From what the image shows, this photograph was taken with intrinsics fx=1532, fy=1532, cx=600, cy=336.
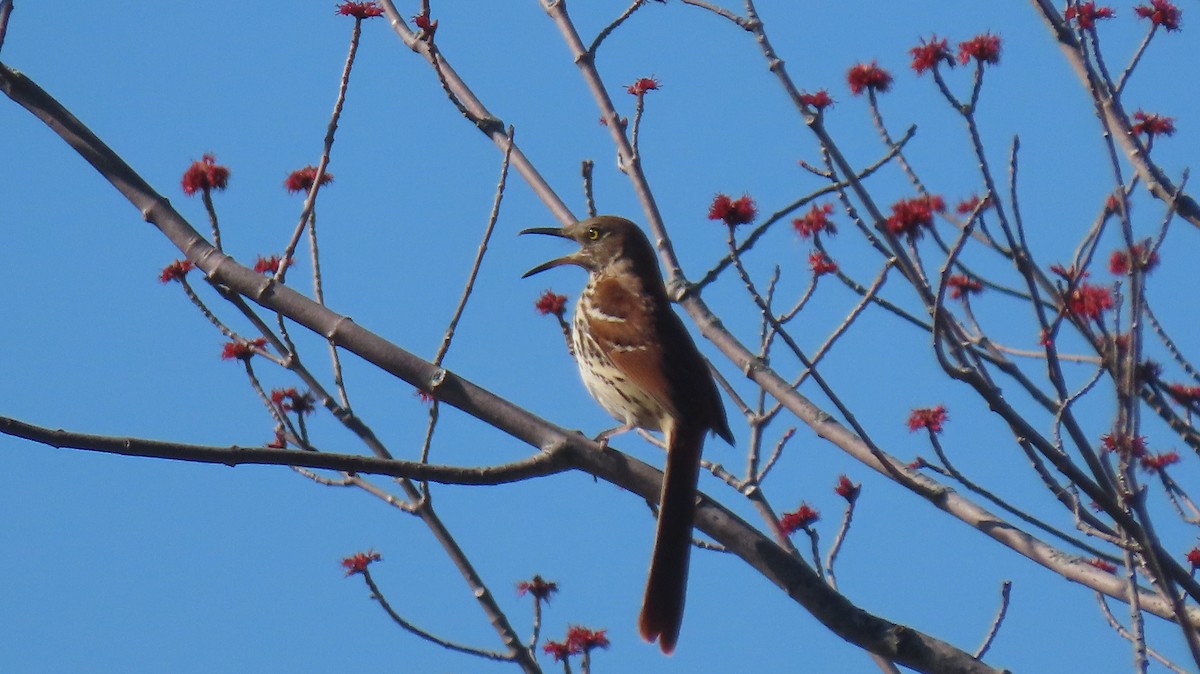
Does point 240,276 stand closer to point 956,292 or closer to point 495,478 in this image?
point 495,478

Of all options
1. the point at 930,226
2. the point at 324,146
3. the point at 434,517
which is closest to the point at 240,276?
the point at 324,146

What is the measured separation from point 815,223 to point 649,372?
2.54 feet

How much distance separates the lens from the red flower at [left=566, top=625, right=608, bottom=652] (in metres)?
4.88

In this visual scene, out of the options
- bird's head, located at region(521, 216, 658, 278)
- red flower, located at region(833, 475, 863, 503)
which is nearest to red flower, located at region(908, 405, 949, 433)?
red flower, located at region(833, 475, 863, 503)

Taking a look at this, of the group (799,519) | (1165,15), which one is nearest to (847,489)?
(799,519)

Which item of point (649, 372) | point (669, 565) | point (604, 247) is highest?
point (604, 247)

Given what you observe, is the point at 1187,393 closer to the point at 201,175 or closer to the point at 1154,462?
the point at 1154,462

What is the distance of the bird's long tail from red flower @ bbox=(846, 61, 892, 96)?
1.23 meters

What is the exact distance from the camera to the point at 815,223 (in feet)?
14.6

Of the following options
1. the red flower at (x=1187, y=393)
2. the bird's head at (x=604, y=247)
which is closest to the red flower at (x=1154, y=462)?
the red flower at (x=1187, y=393)

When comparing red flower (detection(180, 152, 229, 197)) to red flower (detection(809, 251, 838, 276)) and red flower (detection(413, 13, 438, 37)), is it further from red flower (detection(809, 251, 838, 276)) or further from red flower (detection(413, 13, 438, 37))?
red flower (detection(809, 251, 838, 276))

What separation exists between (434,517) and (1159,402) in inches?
75.8

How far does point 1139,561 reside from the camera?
11.9ft

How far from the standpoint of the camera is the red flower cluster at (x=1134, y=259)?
3.18 metres
